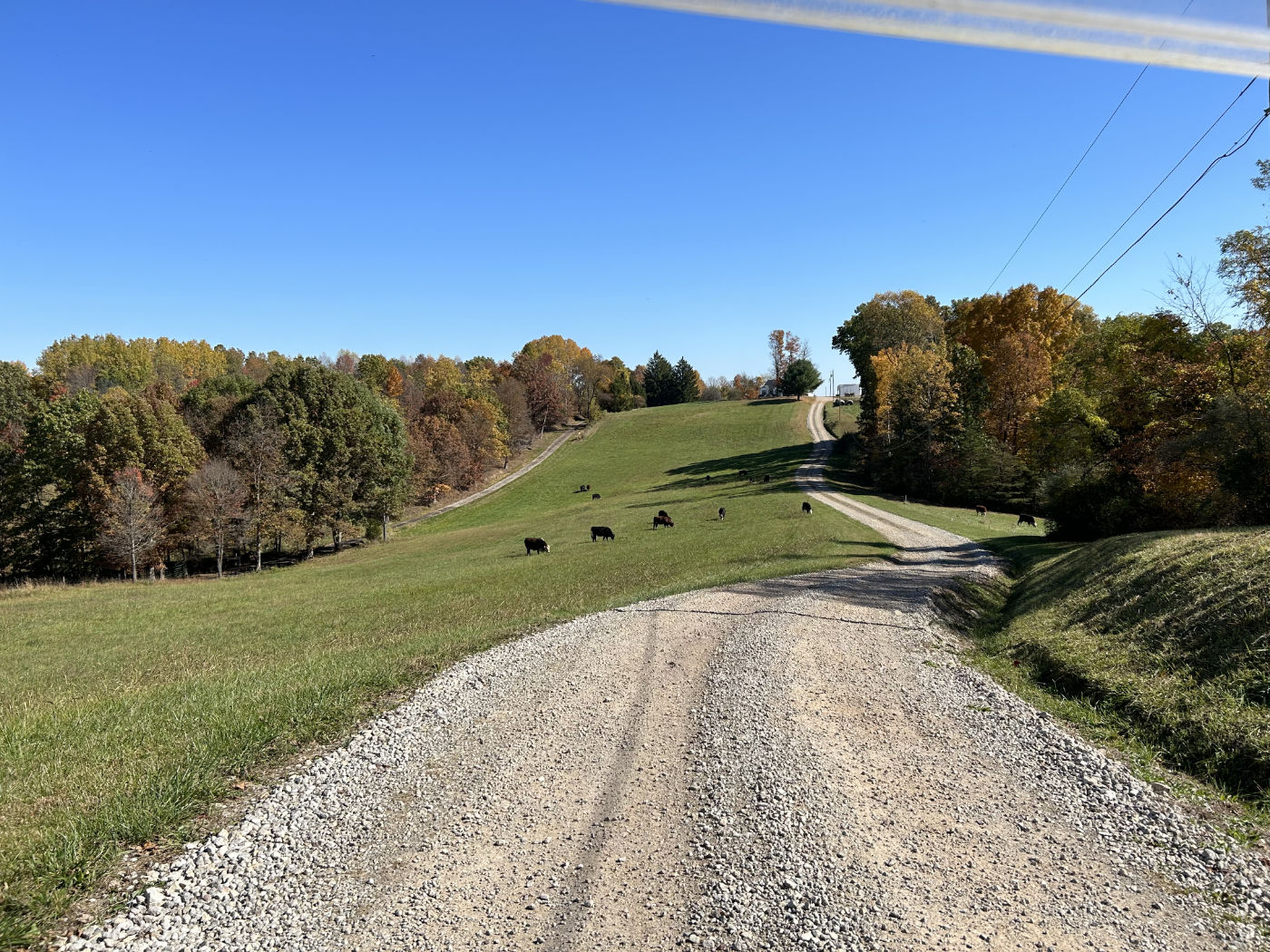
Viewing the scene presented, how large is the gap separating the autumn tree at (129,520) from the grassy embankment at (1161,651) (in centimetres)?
4931

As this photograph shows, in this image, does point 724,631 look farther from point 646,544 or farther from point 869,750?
point 646,544

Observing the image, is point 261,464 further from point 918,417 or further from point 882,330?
point 882,330

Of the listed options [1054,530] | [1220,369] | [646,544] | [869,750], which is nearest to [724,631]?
[869,750]

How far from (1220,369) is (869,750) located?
25787mm

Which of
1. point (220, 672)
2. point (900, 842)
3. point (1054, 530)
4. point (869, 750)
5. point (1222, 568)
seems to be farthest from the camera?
point (1054, 530)

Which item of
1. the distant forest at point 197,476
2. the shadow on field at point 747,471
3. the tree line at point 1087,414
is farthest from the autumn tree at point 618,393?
the distant forest at point 197,476

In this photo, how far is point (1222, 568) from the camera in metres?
11.3

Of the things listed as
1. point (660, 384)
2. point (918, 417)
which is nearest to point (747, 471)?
point (918, 417)

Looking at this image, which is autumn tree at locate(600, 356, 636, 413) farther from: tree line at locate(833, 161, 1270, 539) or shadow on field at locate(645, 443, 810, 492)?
tree line at locate(833, 161, 1270, 539)

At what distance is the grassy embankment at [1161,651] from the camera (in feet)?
25.5

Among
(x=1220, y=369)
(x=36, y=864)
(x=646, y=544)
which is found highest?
(x=1220, y=369)

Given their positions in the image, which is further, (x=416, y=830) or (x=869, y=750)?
(x=869, y=750)

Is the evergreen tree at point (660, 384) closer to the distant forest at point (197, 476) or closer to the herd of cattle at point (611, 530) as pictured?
the distant forest at point (197, 476)

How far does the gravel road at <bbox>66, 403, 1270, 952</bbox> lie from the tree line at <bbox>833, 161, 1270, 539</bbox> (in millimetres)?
16929
